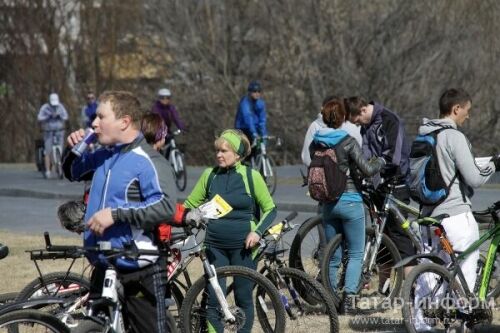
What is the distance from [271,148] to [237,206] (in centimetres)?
2367

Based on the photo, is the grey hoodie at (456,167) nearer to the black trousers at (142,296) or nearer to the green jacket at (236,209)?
the green jacket at (236,209)

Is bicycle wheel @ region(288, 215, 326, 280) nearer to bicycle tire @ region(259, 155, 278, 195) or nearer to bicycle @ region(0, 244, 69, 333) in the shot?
bicycle @ region(0, 244, 69, 333)

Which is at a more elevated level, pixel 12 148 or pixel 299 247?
pixel 299 247

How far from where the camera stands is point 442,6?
3072 cm

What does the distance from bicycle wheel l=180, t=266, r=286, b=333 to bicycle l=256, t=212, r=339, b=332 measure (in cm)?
16

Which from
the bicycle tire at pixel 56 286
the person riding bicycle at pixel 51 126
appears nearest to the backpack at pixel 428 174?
the bicycle tire at pixel 56 286

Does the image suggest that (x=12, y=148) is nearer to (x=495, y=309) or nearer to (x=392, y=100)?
(x=392, y=100)

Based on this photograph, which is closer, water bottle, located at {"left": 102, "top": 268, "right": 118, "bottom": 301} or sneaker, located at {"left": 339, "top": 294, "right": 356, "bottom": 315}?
water bottle, located at {"left": 102, "top": 268, "right": 118, "bottom": 301}

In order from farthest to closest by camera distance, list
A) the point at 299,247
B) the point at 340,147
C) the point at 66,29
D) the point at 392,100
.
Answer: the point at 66,29, the point at 392,100, the point at 299,247, the point at 340,147

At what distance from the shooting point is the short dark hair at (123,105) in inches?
244

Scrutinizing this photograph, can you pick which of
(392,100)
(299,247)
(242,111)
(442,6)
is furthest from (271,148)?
(299,247)

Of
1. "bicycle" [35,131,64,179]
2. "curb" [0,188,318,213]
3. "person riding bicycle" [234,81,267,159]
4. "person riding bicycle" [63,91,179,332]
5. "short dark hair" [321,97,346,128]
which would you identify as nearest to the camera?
"person riding bicycle" [63,91,179,332]

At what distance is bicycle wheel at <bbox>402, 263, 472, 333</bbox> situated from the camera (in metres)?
8.12

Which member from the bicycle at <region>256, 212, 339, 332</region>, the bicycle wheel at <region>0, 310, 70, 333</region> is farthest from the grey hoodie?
the bicycle wheel at <region>0, 310, 70, 333</region>
